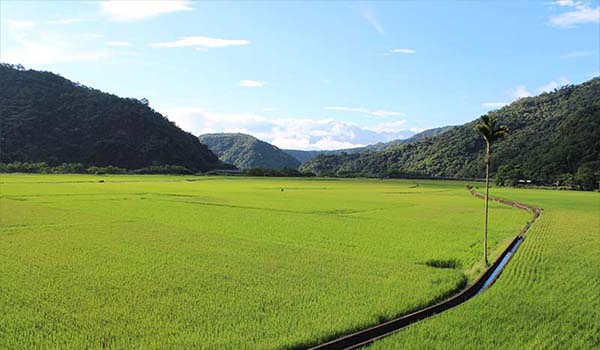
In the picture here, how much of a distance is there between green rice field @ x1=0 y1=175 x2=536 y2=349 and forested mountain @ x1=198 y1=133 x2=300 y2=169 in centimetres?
13471

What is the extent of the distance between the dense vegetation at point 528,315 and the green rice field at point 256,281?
0.14ft

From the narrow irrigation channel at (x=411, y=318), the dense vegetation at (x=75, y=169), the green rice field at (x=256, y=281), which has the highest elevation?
the dense vegetation at (x=75, y=169)

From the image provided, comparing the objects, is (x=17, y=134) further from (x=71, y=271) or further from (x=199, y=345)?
(x=199, y=345)

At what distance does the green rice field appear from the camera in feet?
24.7

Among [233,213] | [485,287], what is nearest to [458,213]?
[233,213]

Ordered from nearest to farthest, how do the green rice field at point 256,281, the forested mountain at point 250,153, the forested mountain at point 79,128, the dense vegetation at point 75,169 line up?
the green rice field at point 256,281
the dense vegetation at point 75,169
the forested mountain at point 79,128
the forested mountain at point 250,153

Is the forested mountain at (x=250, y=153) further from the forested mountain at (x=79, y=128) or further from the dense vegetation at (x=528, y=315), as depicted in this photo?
the dense vegetation at (x=528, y=315)

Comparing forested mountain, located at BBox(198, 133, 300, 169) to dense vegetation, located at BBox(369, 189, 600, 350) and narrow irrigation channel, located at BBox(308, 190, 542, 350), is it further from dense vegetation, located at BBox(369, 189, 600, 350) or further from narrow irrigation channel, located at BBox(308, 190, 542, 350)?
dense vegetation, located at BBox(369, 189, 600, 350)

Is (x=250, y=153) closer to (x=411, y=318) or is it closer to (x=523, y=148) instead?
(x=523, y=148)

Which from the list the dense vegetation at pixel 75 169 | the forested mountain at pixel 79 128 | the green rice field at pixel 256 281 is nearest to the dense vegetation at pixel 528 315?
the green rice field at pixel 256 281

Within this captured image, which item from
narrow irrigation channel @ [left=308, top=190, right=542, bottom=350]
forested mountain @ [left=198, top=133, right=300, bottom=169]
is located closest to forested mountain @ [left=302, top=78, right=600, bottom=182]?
forested mountain @ [left=198, top=133, right=300, bottom=169]

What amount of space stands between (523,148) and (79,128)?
279 feet

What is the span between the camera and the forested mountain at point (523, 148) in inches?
3019

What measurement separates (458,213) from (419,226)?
896 cm
